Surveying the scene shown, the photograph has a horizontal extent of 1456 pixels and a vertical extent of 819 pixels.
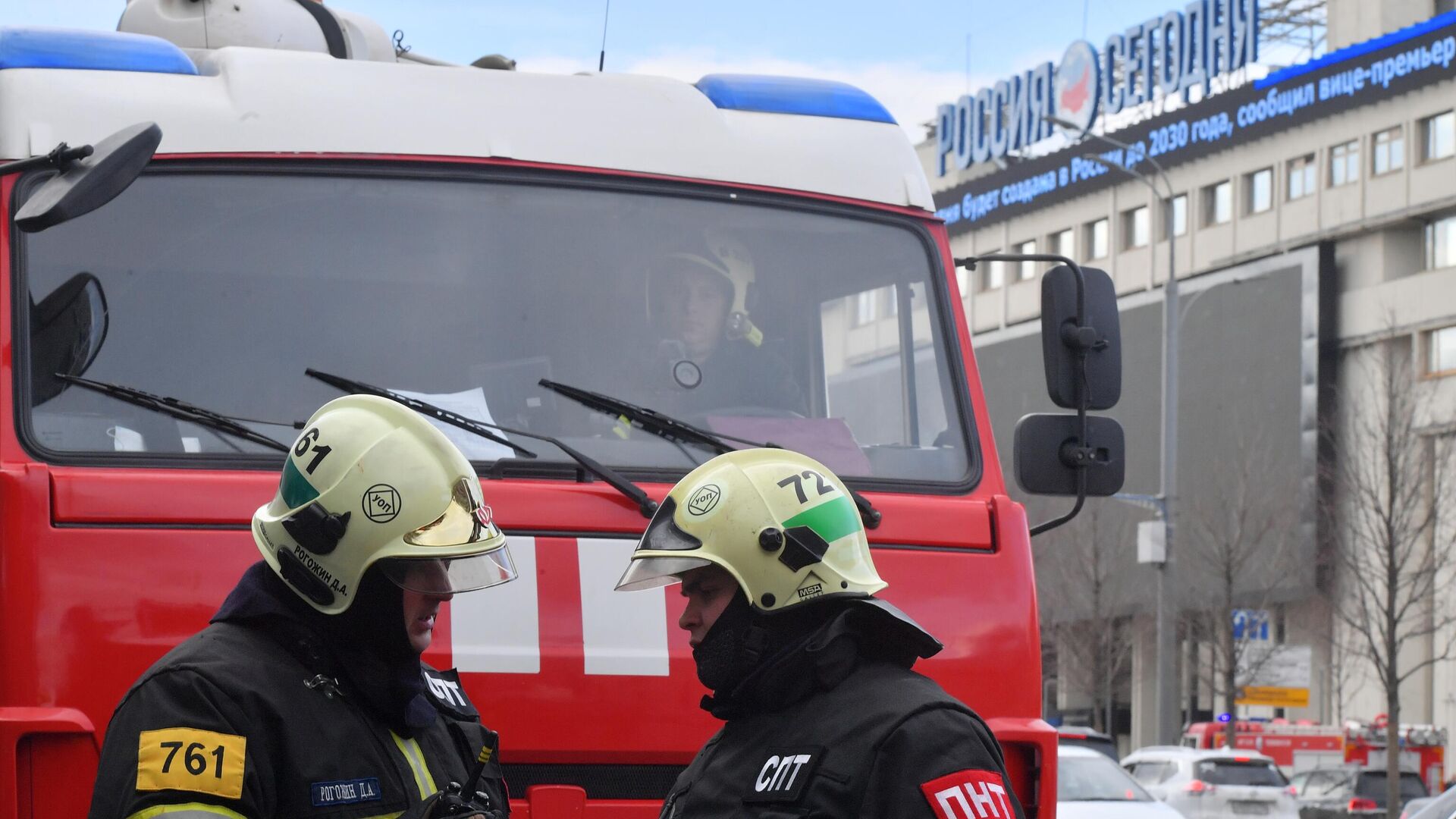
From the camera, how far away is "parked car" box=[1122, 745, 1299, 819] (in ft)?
81.4

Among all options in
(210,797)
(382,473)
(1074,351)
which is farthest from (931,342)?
(210,797)

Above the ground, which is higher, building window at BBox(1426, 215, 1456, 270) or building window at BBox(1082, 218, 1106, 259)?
building window at BBox(1082, 218, 1106, 259)

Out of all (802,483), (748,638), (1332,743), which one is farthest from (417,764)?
(1332,743)

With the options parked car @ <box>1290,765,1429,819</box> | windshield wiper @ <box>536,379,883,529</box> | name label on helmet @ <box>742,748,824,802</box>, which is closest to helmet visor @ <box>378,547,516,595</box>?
name label on helmet @ <box>742,748,824,802</box>

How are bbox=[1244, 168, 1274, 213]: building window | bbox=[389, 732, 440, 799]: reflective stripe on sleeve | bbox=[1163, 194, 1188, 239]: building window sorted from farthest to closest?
bbox=[1163, 194, 1188, 239]: building window, bbox=[1244, 168, 1274, 213]: building window, bbox=[389, 732, 440, 799]: reflective stripe on sleeve

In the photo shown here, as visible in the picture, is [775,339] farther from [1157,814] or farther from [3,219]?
[1157,814]

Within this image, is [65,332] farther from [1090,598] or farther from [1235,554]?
[1090,598]

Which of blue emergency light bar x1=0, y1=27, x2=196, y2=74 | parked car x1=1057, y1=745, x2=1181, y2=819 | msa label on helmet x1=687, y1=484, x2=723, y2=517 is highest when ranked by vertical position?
blue emergency light bar x1=0, y1=27, x2=196, y2=74

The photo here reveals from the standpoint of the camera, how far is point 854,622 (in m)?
3.31

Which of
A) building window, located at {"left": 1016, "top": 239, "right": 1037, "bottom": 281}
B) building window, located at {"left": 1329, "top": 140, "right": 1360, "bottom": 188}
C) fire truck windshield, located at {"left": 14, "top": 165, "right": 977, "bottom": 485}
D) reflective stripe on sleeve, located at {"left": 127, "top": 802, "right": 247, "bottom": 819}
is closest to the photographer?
reflective stripe on sleeve, located at {"left": 127, "top": 802, "right": 247, "bottom": 819}

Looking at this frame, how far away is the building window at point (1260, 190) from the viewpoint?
54188 mm

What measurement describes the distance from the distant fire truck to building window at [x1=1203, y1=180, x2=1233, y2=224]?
17982 millimetres

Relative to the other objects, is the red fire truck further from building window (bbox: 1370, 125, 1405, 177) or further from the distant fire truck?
building window (bbox: 1370, 125, 1405, 177)

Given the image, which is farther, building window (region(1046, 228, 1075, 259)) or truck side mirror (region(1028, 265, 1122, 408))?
building window (region(1046, 228, 1075, 259))
